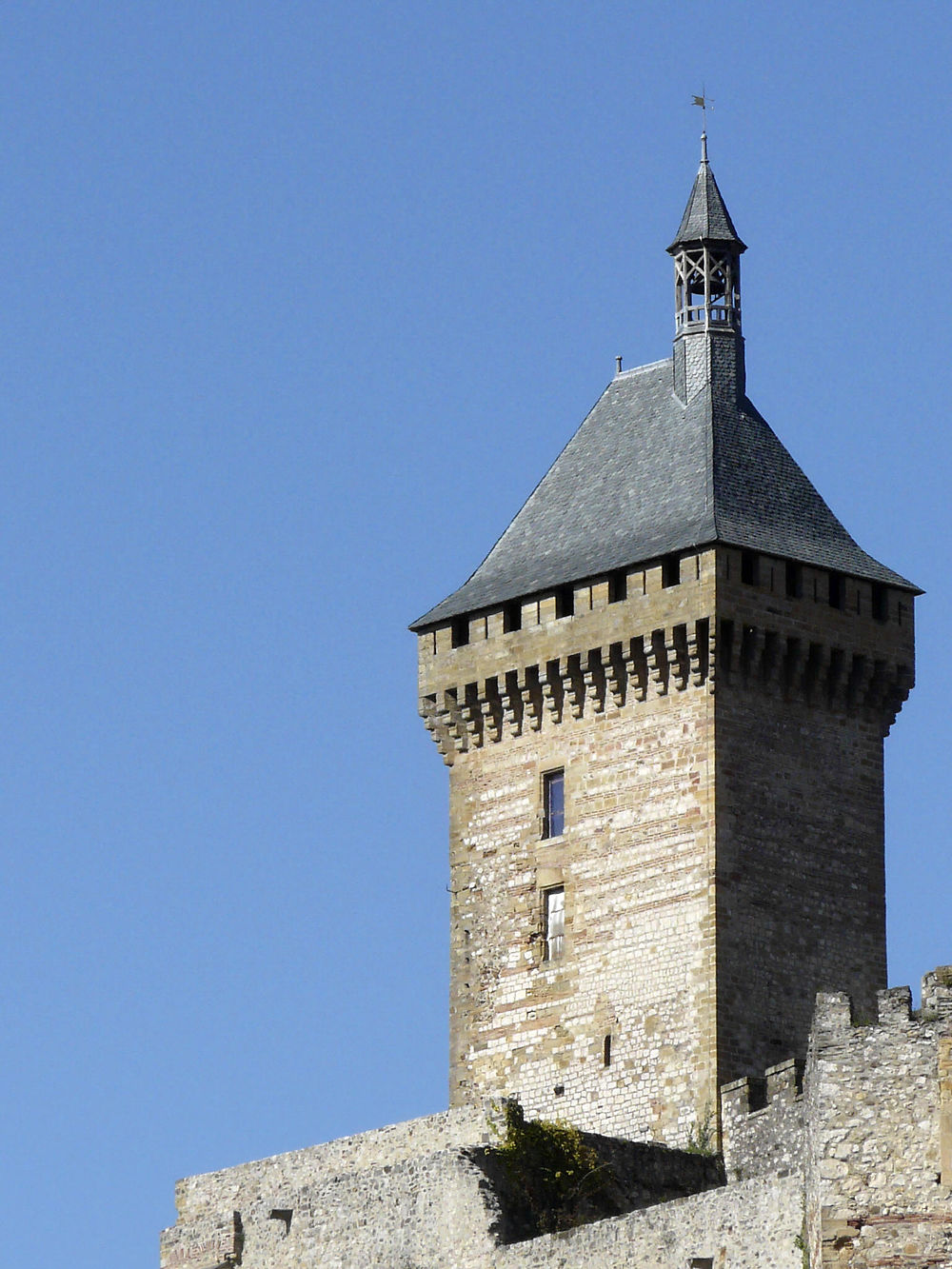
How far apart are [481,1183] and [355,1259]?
2.44 meters

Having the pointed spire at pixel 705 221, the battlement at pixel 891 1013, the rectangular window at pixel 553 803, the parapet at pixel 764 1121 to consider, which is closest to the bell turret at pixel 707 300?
the pointed spire at pixel 705 221

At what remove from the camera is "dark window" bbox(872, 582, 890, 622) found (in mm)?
50938

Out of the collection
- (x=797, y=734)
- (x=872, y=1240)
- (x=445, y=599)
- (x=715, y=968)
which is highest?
(x=445, y=599)

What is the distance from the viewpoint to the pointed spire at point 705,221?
52.9 metres

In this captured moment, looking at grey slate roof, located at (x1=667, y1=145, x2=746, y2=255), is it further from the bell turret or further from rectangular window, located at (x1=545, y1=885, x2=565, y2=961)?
rectangular window, located at (x1=545, y1=885, x2=565, y2=961)

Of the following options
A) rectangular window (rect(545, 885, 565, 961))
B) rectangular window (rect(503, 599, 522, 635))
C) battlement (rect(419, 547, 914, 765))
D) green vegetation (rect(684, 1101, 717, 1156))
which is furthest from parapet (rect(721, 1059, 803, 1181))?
rectangular window (rect(503, 599, 522, 635))

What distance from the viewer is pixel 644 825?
159 feet

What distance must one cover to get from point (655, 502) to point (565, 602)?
6.33 ft

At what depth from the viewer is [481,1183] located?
145 ft

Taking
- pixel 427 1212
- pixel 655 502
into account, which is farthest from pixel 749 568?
pixel 427 1212

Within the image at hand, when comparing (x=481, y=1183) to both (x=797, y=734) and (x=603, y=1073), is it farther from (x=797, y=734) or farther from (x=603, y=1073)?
(x=797, y=734)

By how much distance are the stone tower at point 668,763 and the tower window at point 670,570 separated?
0.16 feet

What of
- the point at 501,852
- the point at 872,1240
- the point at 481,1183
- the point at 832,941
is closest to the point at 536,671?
the point at 501,852

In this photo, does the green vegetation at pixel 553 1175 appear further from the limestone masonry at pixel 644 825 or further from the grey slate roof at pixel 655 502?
the grey slate roof at pixel 655 502
